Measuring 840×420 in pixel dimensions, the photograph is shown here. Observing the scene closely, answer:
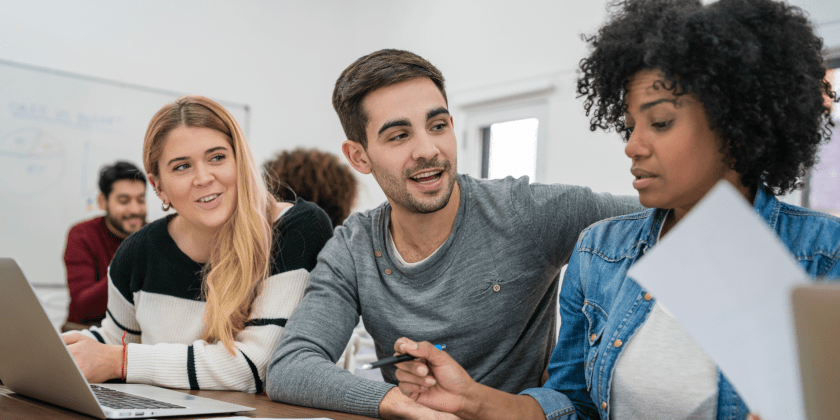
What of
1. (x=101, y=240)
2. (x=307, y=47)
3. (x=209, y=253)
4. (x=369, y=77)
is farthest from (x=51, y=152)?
(x=369, y=77)

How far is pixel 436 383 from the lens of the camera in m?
0.87

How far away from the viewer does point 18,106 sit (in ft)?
11.0

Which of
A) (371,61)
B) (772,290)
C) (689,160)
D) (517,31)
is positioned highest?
(517,31)

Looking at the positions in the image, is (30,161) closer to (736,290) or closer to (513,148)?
(513,148)

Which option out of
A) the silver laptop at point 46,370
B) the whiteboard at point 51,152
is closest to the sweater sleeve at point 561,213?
the silver laptop at point 46,370

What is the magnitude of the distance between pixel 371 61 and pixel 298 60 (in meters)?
3.53

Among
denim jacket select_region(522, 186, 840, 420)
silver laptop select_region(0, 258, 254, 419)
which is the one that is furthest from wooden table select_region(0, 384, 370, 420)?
denim jacket select_region(522, 186, 840, 420)

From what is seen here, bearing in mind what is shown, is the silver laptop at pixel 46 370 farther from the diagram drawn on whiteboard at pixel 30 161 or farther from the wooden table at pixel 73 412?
the diagram drawn on whiteboard at pixel 30 161

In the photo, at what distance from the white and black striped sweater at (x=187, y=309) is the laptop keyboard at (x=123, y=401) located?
0.58 feet

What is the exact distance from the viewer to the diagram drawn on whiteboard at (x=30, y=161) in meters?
3.32

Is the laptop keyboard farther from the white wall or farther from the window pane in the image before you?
the window pane

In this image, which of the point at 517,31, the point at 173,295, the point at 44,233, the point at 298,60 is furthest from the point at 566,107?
the point at 44,233

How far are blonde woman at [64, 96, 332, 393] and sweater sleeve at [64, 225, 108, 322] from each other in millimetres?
1226

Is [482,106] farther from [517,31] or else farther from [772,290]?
[772,290]
